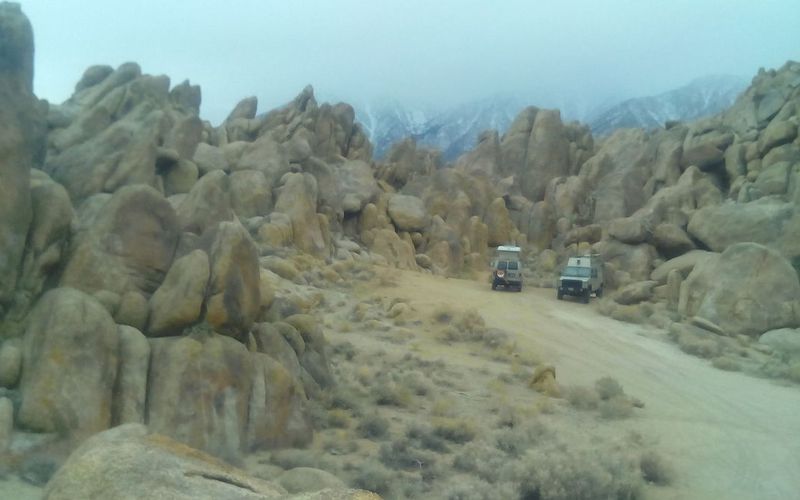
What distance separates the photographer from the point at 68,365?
9.30 meters

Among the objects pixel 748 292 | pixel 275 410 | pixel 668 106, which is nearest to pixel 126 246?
pixel 275 410

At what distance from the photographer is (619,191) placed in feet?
213

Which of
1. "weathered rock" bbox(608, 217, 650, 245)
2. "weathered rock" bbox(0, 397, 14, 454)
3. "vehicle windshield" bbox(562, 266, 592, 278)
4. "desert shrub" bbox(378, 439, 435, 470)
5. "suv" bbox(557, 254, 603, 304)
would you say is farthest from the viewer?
"weathered rock" bbox(608, 217, 650, 245)

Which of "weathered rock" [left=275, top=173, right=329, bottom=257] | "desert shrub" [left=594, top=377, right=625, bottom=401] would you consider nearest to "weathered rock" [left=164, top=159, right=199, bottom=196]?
"desert shrub" [left=594, top=377, right=625, bottom=401]

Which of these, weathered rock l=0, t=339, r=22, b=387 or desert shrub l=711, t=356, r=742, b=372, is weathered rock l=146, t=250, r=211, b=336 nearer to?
weathered rock l=0, t=339, r=22, b=387

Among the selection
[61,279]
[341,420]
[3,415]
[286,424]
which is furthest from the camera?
[341,420]

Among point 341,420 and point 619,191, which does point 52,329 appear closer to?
point 341,420

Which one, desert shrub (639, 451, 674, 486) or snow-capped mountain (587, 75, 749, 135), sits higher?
snow-capped mountain (587, 75, 749, 135)

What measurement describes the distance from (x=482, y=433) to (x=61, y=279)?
832 cm

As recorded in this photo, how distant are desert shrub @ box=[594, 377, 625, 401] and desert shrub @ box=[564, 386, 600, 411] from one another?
9.7 inches

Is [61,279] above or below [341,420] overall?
above

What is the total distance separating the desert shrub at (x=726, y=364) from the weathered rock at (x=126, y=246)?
18972 millimetres

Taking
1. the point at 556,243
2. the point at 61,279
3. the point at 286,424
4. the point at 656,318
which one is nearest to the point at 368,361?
the point at 286,424

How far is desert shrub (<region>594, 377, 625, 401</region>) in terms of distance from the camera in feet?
60.0
